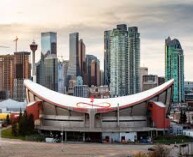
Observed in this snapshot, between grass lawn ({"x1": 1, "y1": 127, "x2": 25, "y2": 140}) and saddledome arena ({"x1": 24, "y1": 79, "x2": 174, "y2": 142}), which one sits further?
saddledome arena ({"x1": 24, "y1": 79, "x2": 174, "y2": 142})

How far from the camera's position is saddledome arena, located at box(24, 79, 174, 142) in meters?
85.5

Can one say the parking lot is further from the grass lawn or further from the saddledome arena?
the saddledome arena

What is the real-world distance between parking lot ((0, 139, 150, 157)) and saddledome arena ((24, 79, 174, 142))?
7.78m

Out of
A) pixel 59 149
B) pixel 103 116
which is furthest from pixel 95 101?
pixel 59 149

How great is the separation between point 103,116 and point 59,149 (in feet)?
71.7

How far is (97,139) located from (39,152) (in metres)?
22.2

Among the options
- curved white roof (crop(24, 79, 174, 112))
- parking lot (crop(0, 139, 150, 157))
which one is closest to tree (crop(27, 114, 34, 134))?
curved white roof (crop(24, 79, 174, 112))

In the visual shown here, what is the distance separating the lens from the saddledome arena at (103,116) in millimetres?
85500

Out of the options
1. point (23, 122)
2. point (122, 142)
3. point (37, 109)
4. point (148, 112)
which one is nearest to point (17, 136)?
point (23, 122)

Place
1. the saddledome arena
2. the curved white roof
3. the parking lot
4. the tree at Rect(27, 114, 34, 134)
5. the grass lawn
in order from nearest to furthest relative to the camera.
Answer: the parking lot → the grass lawn → the tree at Rect(27, 114, 34, 134) → the saddledome arena → the curved white roof

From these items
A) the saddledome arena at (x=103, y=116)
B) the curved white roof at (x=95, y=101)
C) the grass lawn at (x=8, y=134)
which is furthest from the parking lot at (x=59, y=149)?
the curved white roof at (x=95, y=101)

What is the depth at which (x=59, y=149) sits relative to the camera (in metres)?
68.4

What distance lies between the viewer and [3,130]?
93.4 m

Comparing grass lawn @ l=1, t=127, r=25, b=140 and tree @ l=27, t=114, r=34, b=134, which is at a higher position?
tree @ l=27, t=114, r=34, b=134
